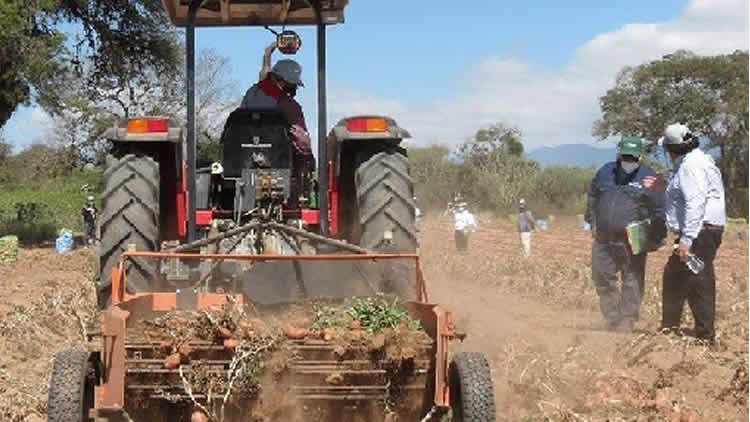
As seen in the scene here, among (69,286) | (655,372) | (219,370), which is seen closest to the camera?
(219,370)

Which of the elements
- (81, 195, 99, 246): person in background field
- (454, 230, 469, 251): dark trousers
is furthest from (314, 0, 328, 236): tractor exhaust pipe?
(81, 195, 99, 246): person in background field

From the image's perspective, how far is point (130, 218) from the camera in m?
6.10

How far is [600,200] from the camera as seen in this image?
325 inches

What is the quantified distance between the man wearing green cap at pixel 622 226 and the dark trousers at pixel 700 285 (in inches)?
19.8

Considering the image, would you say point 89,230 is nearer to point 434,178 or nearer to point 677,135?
point 677,135

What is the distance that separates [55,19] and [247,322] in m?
20.4

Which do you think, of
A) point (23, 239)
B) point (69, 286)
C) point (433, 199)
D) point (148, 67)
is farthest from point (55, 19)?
point (433, 199)

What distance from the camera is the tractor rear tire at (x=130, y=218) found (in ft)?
19.6

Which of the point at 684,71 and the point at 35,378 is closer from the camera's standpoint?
the point at 35,378

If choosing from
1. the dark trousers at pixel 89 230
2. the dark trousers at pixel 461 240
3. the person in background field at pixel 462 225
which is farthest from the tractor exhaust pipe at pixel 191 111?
the dark trousers at pixel 89 230

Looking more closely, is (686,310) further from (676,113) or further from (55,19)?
(676,113)

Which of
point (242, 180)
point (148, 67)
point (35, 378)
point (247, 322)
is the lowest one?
point (35, 378)

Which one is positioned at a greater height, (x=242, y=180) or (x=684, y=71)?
(x=684, y=71)

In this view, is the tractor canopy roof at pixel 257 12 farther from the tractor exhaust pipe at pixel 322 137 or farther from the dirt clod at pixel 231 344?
the dirt clod at pixel 231 344
